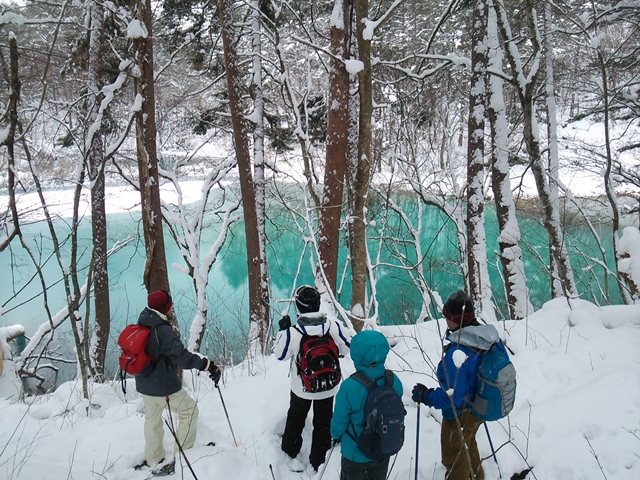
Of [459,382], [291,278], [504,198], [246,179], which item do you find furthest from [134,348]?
[291,278]

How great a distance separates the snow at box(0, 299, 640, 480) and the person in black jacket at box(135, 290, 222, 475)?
15 centimetres

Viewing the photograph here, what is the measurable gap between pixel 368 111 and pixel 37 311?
18.5 m

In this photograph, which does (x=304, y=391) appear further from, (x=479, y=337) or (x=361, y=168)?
(x=361, y=168)

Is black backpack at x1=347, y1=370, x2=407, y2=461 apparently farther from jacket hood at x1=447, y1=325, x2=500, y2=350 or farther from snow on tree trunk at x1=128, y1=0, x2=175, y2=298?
snow on tree trunk at x1=128, y1=0, x2=175, y2=298

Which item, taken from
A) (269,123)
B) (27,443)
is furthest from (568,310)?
(269,123)

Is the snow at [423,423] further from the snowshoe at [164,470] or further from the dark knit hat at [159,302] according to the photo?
the dark knit hat at [159,302]

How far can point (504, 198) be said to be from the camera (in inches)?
245

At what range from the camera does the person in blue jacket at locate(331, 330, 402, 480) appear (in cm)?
226

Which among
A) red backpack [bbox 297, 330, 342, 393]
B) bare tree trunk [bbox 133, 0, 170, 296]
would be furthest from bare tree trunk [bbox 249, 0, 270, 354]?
red backpack [bbox 297, 330, 342, 393]

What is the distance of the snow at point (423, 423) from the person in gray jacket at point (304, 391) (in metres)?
0.16

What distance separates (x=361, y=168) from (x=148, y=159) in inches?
119

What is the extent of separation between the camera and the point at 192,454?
2934 mm

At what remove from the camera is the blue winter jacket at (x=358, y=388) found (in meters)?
2.26

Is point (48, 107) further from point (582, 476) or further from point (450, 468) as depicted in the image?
point (582, 476)
